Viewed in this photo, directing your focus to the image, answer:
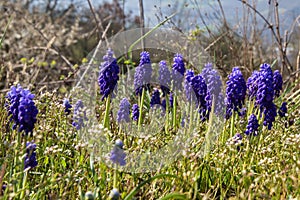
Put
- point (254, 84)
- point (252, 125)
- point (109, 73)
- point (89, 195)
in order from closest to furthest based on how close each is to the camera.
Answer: point (89, 195) → point (109, 73) → point (252, 125) → point (254, 84)

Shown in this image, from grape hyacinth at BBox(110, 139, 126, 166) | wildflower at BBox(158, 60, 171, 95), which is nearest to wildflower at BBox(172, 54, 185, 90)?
wildflower at BBox(158, 60, 171, 95)

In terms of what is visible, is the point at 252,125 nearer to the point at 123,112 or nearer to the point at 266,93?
the point at 266,93

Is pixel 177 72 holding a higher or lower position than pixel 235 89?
higher

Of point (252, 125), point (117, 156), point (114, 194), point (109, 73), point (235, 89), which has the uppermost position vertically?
point (109, 73)

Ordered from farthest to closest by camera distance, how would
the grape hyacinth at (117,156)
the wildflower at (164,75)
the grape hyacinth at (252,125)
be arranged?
1. the wildflower at (164,75)
2. the grape hyacinth at (252,125)
3. the grape hyacinth at (117,156)

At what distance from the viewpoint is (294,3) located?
6.16 meters

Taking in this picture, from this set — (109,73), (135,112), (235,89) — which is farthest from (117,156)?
(135,112)

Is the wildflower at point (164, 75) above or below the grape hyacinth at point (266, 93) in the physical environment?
above

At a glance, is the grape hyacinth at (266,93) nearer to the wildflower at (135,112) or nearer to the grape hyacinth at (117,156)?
the wildflower at (135,112)

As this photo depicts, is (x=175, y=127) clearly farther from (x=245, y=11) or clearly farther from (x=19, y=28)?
(x=19, y=28)

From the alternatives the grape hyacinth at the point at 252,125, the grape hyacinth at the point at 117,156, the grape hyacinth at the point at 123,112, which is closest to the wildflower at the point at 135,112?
the grape hyacinth at the point at 123,112

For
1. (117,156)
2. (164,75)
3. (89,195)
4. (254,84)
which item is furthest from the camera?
(164,75)

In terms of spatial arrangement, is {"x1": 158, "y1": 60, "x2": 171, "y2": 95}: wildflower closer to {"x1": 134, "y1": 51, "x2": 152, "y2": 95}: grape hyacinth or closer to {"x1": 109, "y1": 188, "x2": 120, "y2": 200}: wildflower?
{"x1": 134, "y1": 51, "x2": 152, "y2": 95}: grape hyacinth

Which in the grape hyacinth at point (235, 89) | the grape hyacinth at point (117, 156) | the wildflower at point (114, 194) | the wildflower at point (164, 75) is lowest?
the wildflower at point (114, 194)
